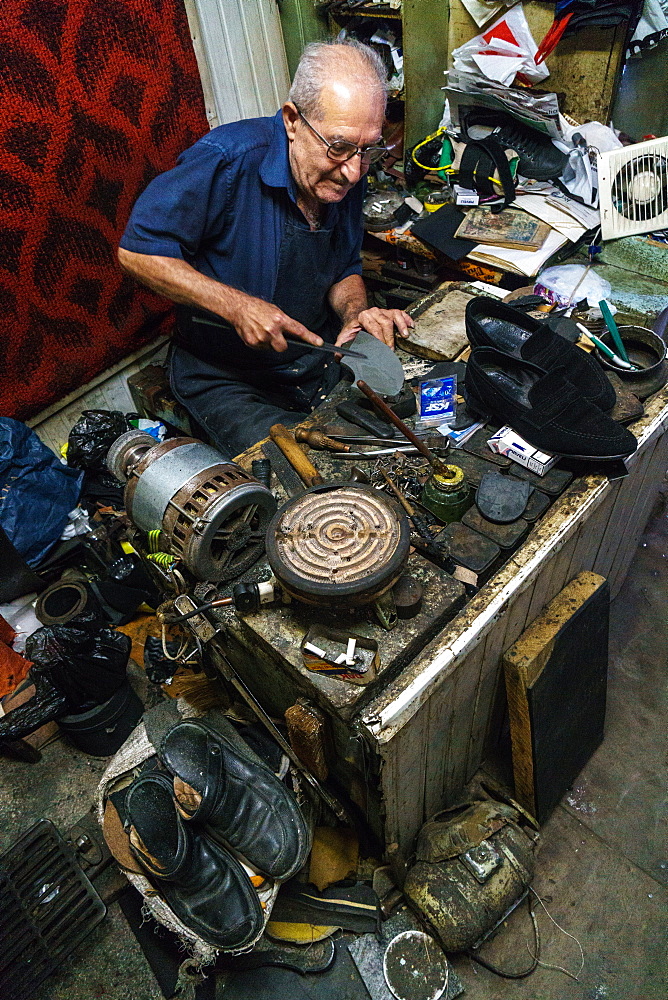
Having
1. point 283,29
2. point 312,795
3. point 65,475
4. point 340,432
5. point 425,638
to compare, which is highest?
point 283,29

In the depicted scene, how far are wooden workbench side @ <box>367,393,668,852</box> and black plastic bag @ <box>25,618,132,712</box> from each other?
3.82ft

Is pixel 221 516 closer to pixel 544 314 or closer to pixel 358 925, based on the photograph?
pixel 358 925

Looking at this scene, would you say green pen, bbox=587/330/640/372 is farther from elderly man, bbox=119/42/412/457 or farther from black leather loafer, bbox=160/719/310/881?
black leather loafer, bbox=160/719/310/881

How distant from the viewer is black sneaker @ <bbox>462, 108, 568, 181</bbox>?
330 centimetres

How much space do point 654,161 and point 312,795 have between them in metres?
3.34

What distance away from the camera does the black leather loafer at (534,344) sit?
6.28 feet

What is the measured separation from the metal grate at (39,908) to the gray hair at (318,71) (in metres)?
2.69

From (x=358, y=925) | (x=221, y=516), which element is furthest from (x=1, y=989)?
(x=221, y=516)

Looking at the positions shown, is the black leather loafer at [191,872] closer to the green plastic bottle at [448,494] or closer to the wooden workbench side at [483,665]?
the wooden workbench side at [483,665]

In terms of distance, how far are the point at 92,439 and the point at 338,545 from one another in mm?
2131

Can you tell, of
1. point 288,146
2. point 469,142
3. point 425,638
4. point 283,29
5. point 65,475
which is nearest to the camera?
point 425,638

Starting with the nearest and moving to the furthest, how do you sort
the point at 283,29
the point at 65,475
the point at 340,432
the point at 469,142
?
1. the point at 340,432
2. the point at 65,475
3. the point at 469,142
4. the point at 283,29

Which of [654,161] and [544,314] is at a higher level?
[654,161]

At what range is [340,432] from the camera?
6.74 ft
